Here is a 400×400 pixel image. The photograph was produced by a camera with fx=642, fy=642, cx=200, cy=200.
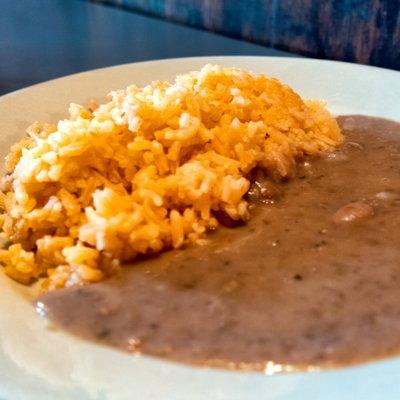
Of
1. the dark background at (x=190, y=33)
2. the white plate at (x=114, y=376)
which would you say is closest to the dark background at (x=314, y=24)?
the dark background at (x=190, y=33)

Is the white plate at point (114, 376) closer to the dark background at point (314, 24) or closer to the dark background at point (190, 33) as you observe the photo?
the dark background at point (190, 33)

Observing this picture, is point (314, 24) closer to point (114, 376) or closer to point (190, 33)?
point (190, 33)

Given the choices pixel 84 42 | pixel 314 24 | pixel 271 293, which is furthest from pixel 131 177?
pixel 84 42

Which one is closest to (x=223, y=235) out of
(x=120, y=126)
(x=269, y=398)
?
(x=120, y=126)

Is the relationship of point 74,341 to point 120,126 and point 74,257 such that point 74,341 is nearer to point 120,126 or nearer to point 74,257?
point 74,257

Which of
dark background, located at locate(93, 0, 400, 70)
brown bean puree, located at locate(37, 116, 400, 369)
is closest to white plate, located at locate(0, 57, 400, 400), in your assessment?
brown bean puree, located at locate(37, 116, 400, 369)

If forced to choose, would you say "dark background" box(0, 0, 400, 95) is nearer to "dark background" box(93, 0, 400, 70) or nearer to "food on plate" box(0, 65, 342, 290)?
"dark background" box(93, 0, 400, 70)
